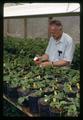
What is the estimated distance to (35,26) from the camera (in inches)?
260

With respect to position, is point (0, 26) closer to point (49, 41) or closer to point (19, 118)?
point (49, 41)

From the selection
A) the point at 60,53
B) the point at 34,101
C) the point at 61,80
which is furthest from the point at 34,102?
the point at 60,53

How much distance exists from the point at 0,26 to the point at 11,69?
80 cm

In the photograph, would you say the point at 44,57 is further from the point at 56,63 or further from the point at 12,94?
the point at 12,94

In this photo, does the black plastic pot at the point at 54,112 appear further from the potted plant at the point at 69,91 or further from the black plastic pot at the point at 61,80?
the black plastic pot at the point at 61,80

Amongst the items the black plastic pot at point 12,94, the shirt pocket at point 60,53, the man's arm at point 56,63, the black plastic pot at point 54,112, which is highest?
the shirt pocket at point 60,53

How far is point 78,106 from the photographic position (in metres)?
6.55

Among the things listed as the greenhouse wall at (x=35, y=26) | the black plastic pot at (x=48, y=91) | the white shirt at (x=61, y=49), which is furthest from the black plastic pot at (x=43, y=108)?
the greenhouse wall at (x=35, y=26)

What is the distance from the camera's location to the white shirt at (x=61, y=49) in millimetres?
6627

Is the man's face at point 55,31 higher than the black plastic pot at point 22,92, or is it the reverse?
the man's face at point 55,31

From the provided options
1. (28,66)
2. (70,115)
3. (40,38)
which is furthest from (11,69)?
(70,115)

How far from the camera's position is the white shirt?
663cm

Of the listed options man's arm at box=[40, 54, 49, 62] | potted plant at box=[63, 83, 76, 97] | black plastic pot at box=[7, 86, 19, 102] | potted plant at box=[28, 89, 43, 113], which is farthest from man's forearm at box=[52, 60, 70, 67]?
black plastic pot at box=[7, 86, 19, 102]

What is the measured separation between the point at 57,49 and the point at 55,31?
33cm
